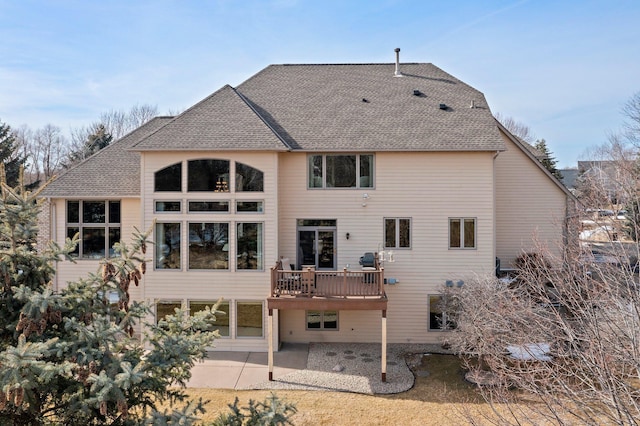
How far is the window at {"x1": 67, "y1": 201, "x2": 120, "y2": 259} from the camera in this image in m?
14.4

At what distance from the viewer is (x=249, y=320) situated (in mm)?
13812

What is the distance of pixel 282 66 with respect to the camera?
18.9 metres

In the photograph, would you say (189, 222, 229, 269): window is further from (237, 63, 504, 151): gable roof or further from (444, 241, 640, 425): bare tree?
(444, 241, 640, 425): bare tree

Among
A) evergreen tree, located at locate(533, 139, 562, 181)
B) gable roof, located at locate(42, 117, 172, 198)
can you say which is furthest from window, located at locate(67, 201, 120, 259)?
evergreen tree, located at locate(533, 139, 562, 181)

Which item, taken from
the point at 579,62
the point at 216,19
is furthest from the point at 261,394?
the point at 579,62

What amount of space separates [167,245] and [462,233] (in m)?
10.5

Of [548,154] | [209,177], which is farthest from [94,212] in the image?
[548,154]

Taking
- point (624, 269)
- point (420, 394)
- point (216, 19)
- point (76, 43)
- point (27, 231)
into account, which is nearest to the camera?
point (27, 231)

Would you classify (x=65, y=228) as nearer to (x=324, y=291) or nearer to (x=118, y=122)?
(x=324, y=291)

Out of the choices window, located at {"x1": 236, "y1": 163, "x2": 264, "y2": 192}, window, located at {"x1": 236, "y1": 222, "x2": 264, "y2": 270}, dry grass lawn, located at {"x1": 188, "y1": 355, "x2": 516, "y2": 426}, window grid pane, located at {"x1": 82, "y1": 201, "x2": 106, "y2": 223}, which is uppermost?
window, located at {"x1": 236, "y1": 163, "x2": 264, "y2": 192}

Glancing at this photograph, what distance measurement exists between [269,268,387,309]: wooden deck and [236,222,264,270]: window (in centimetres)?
149

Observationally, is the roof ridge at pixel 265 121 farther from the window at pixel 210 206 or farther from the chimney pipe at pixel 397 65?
the chimney pipe at pixel 397 65

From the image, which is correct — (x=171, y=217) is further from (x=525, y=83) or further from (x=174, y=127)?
(x=525, y=83)

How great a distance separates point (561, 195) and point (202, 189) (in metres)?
14.1
